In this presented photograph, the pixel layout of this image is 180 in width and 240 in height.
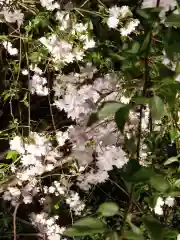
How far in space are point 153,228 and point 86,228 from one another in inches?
4.4

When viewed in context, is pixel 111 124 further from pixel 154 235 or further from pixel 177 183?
pixel 154 235

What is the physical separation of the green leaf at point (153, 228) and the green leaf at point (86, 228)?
75 millimetres

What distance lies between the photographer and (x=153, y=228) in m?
0.79

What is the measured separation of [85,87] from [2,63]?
0.84ft

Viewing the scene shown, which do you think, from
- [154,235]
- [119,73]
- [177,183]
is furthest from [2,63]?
[154,235]

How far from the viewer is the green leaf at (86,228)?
0.79 meters

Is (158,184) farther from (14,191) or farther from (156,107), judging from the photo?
(14,191)

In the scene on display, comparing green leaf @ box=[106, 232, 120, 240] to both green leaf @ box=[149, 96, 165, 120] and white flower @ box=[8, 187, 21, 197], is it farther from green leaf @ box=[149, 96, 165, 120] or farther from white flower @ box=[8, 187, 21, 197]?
white flower @ box=[8, 187, 21, 197]

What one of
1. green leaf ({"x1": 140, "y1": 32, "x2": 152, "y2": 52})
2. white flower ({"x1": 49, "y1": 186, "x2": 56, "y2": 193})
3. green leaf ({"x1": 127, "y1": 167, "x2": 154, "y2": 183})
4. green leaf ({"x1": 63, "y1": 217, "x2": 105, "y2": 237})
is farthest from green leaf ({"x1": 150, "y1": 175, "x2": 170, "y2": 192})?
white flower ({"x1": 49, "y1": 186, "x2": 56, "y2": 193})

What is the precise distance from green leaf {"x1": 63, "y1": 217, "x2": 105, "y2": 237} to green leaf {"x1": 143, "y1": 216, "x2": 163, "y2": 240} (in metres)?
0.07

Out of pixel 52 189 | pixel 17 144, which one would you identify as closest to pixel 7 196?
pixel 52 189

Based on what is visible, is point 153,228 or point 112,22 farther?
point 112,22

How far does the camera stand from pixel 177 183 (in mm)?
1113

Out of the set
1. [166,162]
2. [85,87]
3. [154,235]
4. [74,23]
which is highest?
[74,23]
